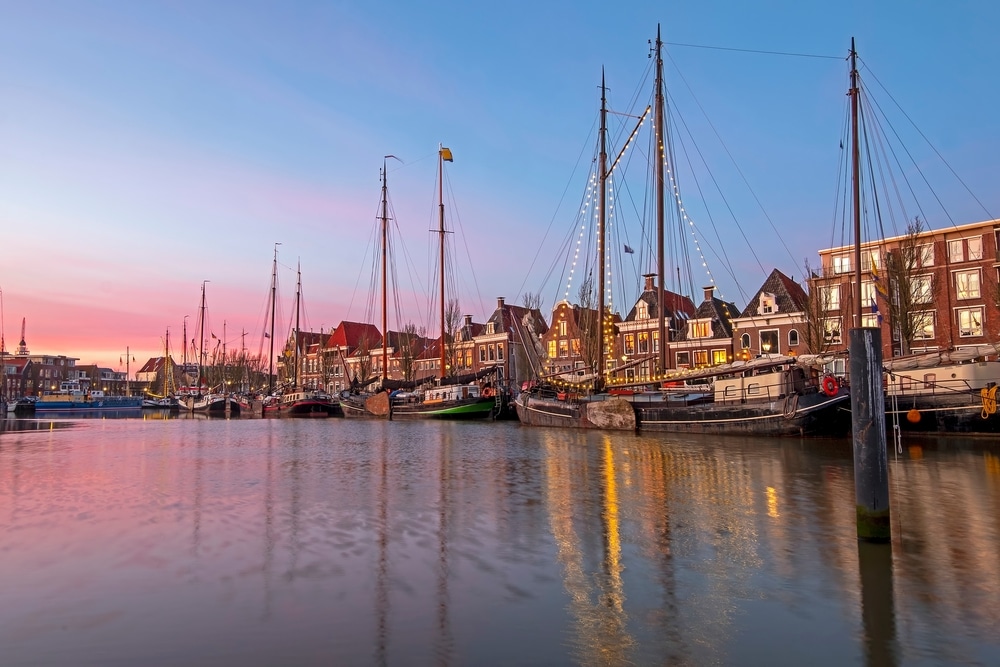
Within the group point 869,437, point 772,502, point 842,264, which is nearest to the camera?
point 869,437

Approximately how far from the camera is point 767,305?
62906mm

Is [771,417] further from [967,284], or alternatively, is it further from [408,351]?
[408,351]

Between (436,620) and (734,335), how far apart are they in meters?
62.5

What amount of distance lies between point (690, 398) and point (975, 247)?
31.5 metres

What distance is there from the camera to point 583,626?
645 centimetres

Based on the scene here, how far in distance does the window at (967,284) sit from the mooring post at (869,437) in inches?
2048

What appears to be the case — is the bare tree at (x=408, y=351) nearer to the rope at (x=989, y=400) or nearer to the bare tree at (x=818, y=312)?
the bare tree at (x=818, y=312)

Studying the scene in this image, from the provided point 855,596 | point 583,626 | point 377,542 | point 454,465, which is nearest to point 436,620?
point 583,626

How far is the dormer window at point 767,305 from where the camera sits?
205 feet

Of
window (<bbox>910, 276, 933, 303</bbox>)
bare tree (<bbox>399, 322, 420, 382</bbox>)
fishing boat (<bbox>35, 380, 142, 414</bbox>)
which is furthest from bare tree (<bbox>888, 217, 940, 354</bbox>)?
fishing boat (<bbox>35, 380, 142, 414</bbox>)

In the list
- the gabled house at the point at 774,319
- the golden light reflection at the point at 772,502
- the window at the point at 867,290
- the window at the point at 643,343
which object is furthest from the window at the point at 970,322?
the golden light reflection at the point at 772,502

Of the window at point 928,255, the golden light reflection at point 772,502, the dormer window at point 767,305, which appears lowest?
the golden light reflection at point 772,502

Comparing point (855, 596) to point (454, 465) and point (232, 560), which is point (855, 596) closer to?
point (232, 560)

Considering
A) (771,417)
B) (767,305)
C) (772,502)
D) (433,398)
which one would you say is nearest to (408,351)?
(433,398)
